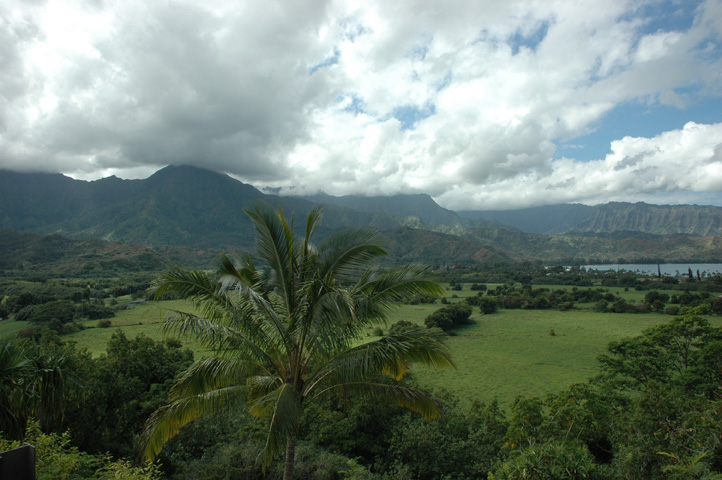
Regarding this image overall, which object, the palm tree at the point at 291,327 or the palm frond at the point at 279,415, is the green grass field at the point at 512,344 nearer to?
the palm tree at the point at 291,327

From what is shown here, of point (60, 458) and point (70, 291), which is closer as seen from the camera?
point (60, 458)

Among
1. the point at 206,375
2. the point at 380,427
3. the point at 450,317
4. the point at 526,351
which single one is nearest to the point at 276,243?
the point at 206,375

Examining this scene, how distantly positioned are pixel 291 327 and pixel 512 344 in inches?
1660

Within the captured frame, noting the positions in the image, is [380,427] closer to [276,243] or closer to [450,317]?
[276,243]

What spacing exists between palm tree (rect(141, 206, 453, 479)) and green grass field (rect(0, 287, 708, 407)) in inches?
333

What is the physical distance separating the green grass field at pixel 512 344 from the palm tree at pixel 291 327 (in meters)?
8.46

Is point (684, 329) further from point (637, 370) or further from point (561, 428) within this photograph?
point (561, 428)

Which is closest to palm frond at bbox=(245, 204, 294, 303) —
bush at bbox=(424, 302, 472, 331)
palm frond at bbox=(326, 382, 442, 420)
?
palm frond at bbox=(326, 382, 442, 420)

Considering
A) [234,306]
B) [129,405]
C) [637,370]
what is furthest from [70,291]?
[637,370]

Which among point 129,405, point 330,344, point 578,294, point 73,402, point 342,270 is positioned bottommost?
point 578,294

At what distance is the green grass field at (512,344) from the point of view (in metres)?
27.4

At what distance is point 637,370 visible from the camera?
19.3 metres

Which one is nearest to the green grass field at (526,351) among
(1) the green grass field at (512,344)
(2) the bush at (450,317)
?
(1) the green grass field at (512,344)

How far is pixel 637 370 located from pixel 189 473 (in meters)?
21.1
